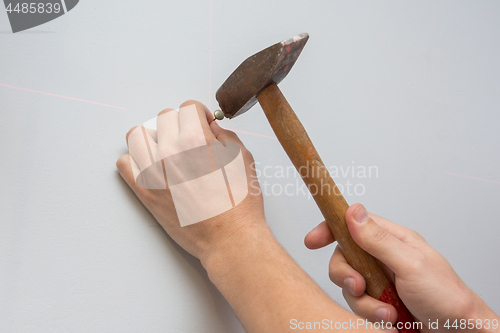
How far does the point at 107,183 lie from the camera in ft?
2.64

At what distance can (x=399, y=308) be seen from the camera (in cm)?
72

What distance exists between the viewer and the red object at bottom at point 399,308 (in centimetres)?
72

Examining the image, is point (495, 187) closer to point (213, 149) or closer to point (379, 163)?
point (379, 163)

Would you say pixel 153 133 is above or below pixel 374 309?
above

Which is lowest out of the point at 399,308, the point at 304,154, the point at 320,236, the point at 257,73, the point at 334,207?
the point at 399,308

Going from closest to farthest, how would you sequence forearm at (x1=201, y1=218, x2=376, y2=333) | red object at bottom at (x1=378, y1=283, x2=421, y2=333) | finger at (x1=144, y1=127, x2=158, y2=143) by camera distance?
forearm at (x1=201, y1=218, x2=376, y2=333)
red object at bottom at (x1=378, y1=283, x2=421, y2=333)
finger at (x1=144, y1=127, x2=158, y2=143)

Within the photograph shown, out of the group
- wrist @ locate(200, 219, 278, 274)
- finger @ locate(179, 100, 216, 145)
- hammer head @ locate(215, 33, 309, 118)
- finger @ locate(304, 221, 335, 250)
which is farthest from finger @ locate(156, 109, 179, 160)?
finger @ locate(304, 221, 335, 250)

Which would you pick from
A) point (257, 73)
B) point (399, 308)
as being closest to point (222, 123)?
point (257, 73)

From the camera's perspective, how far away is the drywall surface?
2.43 feet

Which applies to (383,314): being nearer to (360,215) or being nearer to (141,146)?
(360,215)

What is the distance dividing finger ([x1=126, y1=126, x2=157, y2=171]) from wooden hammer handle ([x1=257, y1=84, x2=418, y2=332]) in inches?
12.0

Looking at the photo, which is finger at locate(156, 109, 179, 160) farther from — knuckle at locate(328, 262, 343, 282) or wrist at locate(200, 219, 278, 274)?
knuckle at locate(328, 262, 343, 282)

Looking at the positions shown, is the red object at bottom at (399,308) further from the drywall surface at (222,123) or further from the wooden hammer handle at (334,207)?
the drywall surface at (222,123)

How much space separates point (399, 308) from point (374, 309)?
0.05 m
